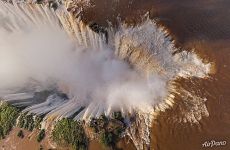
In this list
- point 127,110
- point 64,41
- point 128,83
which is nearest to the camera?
point 127,110

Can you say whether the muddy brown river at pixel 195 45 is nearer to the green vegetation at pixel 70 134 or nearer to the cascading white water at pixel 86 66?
the cascading white water at pixel 86 66

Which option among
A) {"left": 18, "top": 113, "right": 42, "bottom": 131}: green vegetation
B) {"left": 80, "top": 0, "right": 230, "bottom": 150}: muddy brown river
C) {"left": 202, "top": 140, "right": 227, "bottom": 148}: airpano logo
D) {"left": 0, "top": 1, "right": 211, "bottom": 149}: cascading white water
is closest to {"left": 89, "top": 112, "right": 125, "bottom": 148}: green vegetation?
{"left": 0, "top": 1, "right": 211, "bottom": 149}: cascading white water

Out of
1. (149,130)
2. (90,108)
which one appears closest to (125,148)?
(149,130)

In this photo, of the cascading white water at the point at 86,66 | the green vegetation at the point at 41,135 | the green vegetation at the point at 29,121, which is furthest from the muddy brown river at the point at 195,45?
the green vegetation at the point at 29,121

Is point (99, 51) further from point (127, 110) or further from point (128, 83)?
point (127, 110)

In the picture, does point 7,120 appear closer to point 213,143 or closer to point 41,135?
point 41,135

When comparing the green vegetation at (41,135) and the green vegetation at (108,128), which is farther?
the green vegetation at (41,135)
